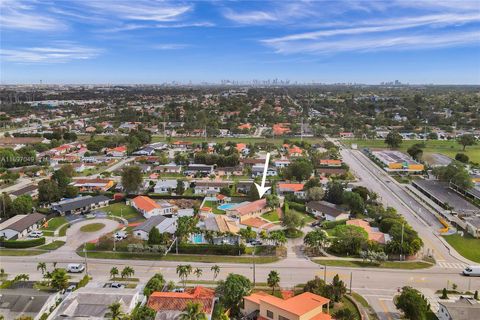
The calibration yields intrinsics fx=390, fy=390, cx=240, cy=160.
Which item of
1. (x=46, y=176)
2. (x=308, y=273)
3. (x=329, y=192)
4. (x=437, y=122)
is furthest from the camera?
(x=437, y=122)

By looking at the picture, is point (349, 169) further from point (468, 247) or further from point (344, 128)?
point (344, 128)

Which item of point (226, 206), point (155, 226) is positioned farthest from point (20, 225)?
point (226, 206)

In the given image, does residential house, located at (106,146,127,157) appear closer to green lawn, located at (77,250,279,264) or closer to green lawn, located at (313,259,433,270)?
green lawn, located at (77,250,279,264)

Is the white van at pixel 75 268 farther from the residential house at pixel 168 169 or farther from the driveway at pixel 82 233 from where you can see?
the residential house at pixel 168 169

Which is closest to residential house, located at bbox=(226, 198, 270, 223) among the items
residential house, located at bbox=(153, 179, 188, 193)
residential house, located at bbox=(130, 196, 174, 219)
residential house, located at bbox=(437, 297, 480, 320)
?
residential house, located at bbox=(130, 196, 174, 219)

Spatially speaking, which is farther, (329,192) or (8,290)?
(329,192)

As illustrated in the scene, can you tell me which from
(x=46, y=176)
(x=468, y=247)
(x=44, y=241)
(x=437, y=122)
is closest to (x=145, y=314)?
(x=44, y=241)

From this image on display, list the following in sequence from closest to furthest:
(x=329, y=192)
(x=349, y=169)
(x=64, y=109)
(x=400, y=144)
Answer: (x=329, y=192) < (x=349, y=169) < (x=400, y=144) < (x=64, y=109)
